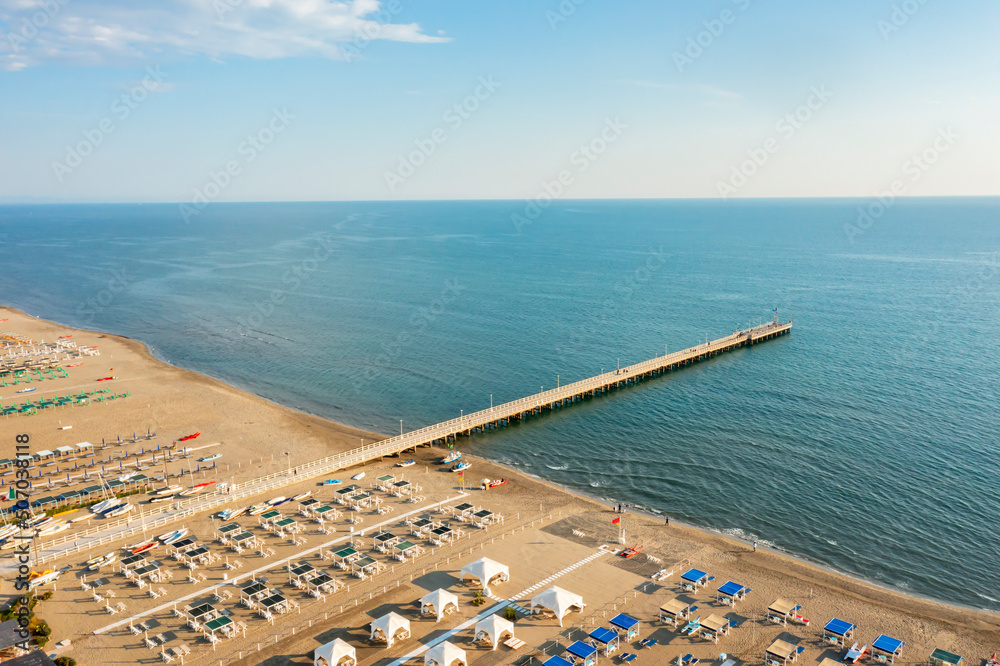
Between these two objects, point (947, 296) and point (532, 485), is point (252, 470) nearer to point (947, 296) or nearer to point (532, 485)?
point (532, 485)

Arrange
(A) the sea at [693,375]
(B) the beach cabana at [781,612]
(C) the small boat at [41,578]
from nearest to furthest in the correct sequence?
(B) the beach cabana at [781,612] < (C) the small boat at [41,578] < (A) the sea at [693,375]

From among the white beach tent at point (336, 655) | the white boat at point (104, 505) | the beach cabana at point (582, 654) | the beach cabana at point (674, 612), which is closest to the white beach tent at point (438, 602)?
the white beach tent at point (336, 655)

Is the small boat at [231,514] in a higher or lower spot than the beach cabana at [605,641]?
higher

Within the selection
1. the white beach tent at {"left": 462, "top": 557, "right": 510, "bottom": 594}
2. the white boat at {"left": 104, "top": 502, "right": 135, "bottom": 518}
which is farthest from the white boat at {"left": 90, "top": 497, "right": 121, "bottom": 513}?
the white beach tent at {"left": 462, "top": 557, "right": 510, "bottom": 594}

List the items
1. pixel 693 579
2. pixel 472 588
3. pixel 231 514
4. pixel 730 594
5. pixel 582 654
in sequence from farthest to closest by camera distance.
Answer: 1. pixel 231 514
2. pixel 693 579
3. pixel 472 588
4. pixel 730 594
5. pixel 582 654

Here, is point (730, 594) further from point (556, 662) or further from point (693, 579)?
point (556, 662)

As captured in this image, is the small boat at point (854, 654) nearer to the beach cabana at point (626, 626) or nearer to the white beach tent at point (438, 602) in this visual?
the beach cabana at point (626, 626)
